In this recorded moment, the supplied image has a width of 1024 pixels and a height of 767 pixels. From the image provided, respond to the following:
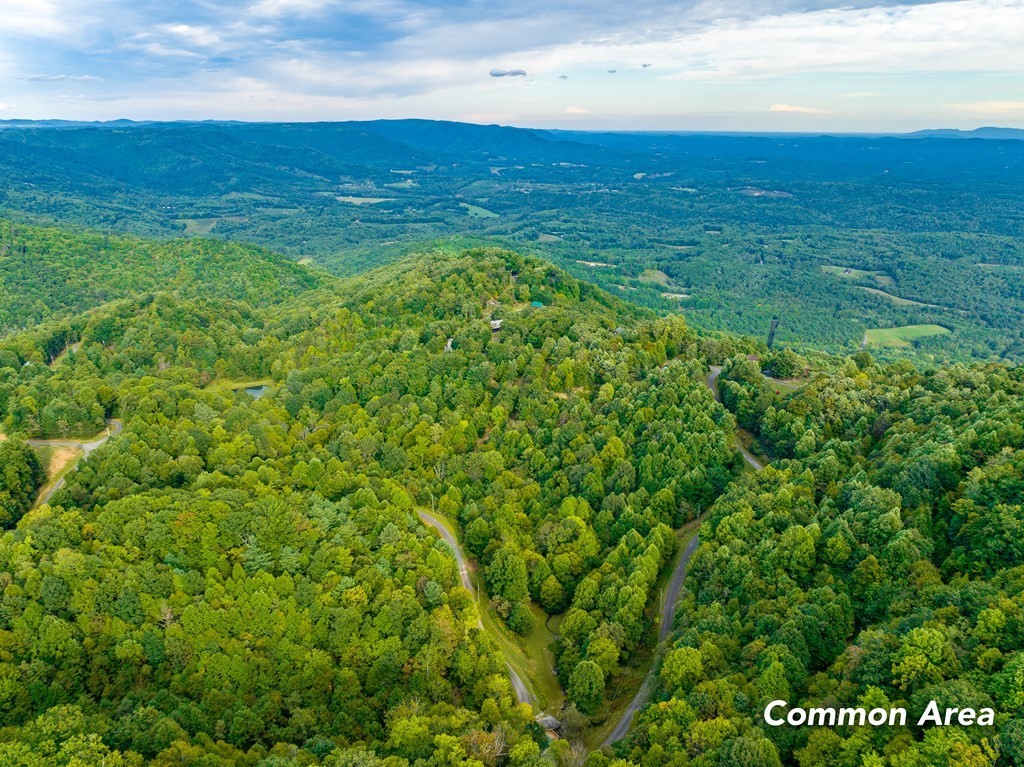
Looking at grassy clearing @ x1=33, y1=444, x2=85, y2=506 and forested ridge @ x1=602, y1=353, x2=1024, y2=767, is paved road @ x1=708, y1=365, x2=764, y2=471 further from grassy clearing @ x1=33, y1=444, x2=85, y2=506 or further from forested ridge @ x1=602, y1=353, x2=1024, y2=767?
grassy clearing @ x1=33, y1=444, x2=85, y2=506

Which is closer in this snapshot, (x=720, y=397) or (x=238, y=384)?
(x=720, y=397)

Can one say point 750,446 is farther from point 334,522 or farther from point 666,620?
point 334,522

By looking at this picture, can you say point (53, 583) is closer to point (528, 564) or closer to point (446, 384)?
point (528, 564)

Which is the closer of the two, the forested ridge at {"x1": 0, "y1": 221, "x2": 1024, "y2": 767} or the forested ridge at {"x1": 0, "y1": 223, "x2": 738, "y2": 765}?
the forested ridge at {"x1": 0, "y1": 221, "x2": 1024, "y2": 767}

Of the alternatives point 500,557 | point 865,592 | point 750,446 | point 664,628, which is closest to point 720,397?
point 750,446

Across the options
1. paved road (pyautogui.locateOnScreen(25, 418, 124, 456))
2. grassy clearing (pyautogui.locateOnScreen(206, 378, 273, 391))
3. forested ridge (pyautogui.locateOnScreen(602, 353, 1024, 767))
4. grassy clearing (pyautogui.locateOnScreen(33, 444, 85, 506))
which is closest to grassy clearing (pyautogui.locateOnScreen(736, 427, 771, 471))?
forested ridge (pyautogui.locateOnScreen(602, 353, 1024, 767))

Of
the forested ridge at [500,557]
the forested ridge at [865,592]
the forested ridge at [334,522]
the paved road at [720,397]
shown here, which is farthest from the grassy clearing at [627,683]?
the paved road at [720,397]
